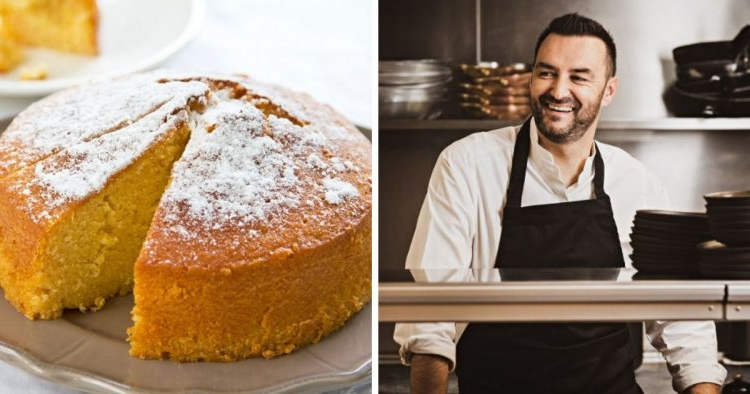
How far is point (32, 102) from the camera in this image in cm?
225

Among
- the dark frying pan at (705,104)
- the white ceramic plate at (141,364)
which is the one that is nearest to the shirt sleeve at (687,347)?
the dark frying pan at (705,104)

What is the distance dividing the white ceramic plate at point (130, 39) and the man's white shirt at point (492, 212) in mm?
1022

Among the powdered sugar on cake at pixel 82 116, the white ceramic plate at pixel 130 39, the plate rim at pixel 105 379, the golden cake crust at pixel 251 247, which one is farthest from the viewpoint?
the white ceramic plate at pixel 130 39

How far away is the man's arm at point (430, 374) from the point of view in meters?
1.78

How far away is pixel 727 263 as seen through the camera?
5.58 feet

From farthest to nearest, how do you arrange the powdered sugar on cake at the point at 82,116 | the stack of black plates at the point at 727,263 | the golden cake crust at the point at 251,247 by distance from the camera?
the powdered sugar on cake at the point at 82,116 < the stack of black plates at the point at 727,263 < the golden cake crust at the point at 251,247

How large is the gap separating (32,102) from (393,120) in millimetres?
1125

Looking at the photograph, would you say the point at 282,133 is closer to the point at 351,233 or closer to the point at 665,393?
the point at 351,233

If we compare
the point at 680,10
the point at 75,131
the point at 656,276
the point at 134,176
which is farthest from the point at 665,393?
the point at 75,131

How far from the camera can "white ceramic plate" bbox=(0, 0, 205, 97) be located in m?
2.36

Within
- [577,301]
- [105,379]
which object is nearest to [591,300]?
[577,301]

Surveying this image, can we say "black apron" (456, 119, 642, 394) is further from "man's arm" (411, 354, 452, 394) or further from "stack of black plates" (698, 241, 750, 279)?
"stack of black plates" (698, 241, 750, 279)

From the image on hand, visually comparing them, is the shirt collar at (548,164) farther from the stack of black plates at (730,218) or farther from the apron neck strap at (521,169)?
the stack of black plates at (730,218)

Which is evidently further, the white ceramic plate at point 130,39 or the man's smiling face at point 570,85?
the white ceramic plate at point 130,39
